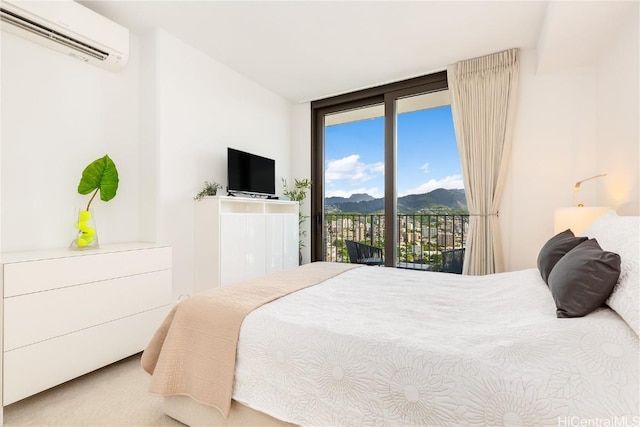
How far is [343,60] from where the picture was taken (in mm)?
3295

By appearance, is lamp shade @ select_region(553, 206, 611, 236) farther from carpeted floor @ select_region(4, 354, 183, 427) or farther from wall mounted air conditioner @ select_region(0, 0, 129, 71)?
wall mounted air conditioner @ select_region(0, 0, 129, 71)

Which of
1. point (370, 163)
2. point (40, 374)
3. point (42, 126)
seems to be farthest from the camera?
point (370, 163)

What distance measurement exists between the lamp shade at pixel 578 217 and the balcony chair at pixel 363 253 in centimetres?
221

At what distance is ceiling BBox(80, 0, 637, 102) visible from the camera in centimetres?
242

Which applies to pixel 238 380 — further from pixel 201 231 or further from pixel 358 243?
pixel 358 243

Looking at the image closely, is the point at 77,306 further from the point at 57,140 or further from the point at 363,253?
the point at 363,253

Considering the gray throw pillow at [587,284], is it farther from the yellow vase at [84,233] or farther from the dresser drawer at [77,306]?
the yellow vase at [84,233]

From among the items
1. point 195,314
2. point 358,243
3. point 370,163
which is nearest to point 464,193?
point 370,163

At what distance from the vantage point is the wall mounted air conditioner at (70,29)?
204 cm

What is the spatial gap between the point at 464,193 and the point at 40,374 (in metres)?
3.93

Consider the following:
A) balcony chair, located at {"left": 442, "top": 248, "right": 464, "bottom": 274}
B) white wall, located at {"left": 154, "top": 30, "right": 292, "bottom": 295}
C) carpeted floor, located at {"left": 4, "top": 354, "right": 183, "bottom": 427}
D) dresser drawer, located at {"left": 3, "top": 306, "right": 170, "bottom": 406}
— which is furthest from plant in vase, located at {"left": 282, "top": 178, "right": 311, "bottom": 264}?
carpeted floor, located at {"left": 4, "top": 354, "right": 183, "bottom": 427}

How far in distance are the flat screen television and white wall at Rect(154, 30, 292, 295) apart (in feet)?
0.63

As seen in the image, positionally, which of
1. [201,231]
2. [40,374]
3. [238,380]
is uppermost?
[201,231]

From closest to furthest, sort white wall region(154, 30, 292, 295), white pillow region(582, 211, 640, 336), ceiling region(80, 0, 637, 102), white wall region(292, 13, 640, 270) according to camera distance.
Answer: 1. white pillow region(582, 211, 640, 336)
2. ceiling region(80, 0, 637, 102)
3. white wall region(292, 13, 640, 270)
4. white wall region(154, 30, 292, 295)
